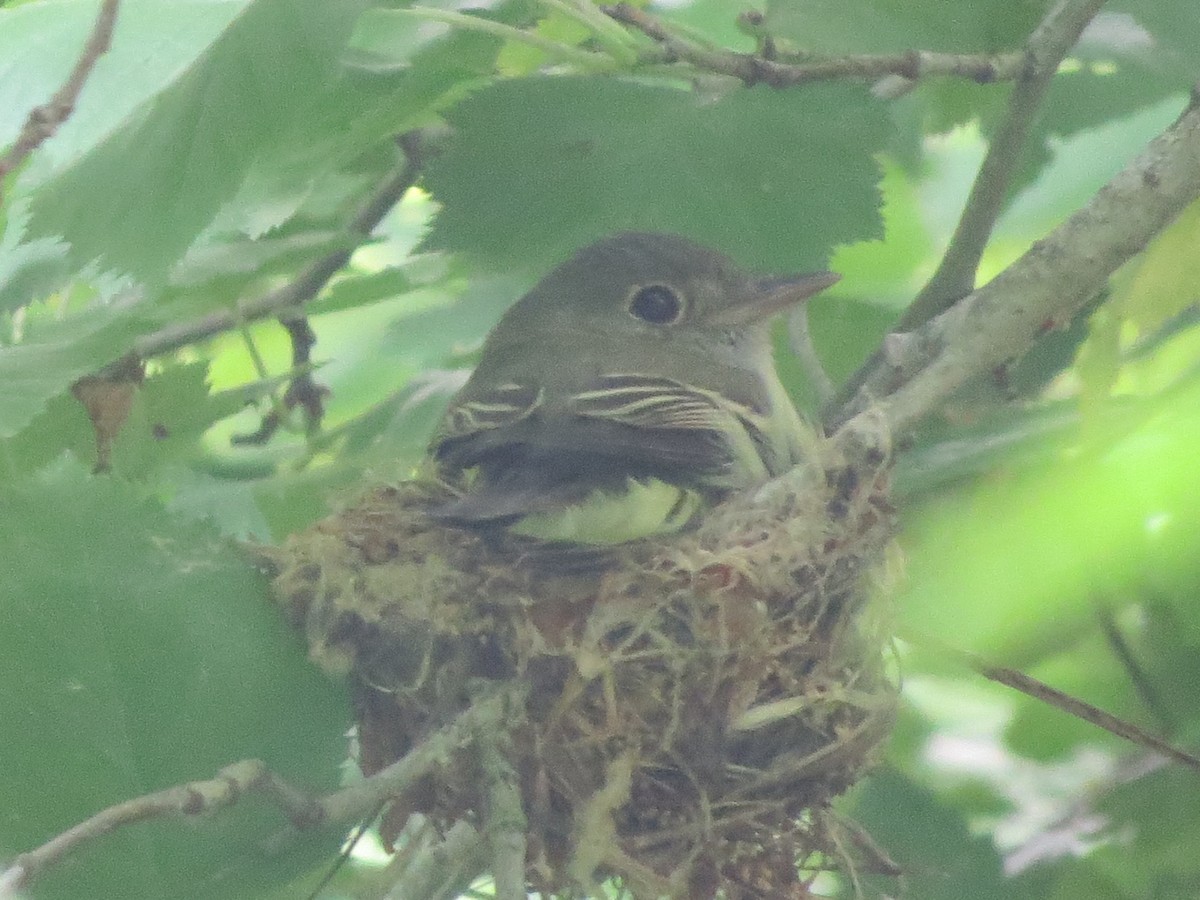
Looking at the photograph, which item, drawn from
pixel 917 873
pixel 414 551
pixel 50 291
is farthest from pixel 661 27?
pixel 917 873

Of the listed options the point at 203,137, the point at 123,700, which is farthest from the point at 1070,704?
the point at 203,137

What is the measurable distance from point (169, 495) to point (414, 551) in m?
0.39

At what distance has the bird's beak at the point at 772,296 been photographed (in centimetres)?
253

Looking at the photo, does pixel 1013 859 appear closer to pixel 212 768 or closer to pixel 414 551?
pixel 414 551

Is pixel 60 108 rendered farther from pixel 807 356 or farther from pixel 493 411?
pixel 807 356

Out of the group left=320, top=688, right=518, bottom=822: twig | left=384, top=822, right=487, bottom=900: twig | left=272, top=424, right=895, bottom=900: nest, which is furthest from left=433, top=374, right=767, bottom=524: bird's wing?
left=384, top=822, right=487, bottom=900: twig

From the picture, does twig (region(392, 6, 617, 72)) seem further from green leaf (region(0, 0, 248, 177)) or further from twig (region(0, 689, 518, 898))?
twig (region(0, 689, 518, 898))

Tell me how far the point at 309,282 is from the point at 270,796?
1.30 metres

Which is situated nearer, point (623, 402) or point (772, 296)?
point (623, 402)

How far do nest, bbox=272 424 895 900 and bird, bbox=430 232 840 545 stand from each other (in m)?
0.11

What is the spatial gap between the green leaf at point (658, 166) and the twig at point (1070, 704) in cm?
73

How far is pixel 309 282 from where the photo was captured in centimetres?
262

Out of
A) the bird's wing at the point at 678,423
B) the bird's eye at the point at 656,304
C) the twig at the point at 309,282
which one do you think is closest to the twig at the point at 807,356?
the bird's wing at the point at 678,423

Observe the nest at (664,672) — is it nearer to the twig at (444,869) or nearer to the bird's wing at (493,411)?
the twig at (444,869)
